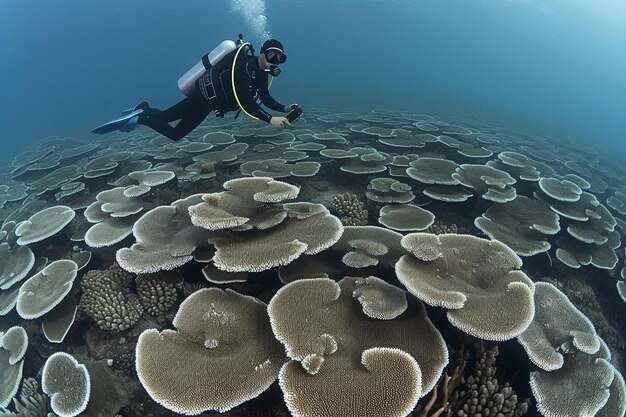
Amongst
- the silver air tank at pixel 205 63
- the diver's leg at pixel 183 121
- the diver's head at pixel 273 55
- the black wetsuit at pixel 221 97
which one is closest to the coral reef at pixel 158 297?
the black wetsuit at pixel 221 97

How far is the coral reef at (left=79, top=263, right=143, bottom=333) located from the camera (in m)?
3.88

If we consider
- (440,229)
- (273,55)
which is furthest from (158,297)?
(273,55)

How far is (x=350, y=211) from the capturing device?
5.90m

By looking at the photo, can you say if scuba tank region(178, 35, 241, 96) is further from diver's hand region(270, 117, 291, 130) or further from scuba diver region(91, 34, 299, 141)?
diver's hand region(270, 117, 291, 130)

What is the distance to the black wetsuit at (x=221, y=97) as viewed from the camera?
21.4ft

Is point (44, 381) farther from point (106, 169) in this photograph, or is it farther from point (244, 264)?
point (106, 169)

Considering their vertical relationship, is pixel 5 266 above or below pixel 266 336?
below

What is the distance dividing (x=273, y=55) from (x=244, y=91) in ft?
2.82

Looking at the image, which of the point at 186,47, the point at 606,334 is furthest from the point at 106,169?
the point at 186,47

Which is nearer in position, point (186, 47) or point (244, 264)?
point (244, 264)

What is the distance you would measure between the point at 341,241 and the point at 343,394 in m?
2.04

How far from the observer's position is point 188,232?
4379 millimetres

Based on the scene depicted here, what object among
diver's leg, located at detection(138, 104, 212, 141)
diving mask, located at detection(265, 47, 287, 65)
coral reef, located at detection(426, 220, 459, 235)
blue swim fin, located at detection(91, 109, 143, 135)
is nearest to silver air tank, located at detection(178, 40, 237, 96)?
diver's leg, located at detection(138, 104, 212, 141)

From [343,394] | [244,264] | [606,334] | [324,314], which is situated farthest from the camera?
[606,334]
